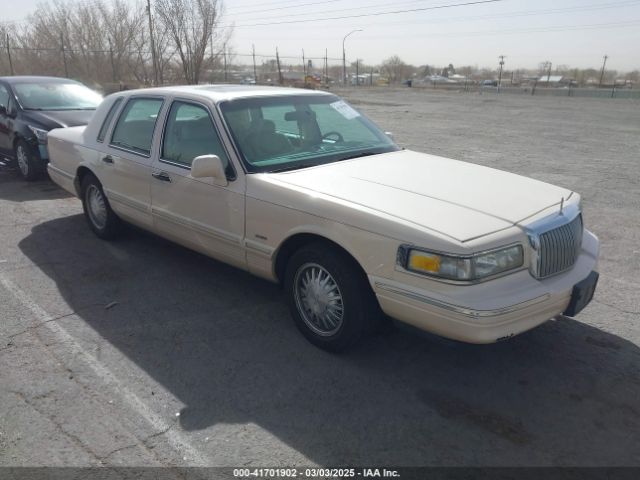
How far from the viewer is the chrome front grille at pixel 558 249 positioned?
319 cm

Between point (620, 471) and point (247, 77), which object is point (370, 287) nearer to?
point (620, 471)

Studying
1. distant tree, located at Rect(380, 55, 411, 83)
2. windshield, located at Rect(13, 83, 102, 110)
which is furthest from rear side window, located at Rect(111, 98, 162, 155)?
distant tree, located at Rect(380, 55, 411, 83)

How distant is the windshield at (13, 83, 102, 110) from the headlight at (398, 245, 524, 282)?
8.28m

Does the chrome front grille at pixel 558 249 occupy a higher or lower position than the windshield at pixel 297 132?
lower

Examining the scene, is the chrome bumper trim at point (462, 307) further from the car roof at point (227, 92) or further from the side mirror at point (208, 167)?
the car roof at point (227, 92)

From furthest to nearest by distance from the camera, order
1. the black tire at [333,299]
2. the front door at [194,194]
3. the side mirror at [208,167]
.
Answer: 1. the front door at [194,194]
2. the side mirror at [208,167]
3. the black tire at [333,299]

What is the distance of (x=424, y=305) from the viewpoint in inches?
119

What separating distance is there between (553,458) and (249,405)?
1640 mm

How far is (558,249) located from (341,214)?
52.8 inches

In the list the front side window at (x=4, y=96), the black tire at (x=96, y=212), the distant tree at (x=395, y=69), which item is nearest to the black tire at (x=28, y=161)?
the front side window at (x=4, y=96)

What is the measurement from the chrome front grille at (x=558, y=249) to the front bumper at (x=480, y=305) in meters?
0.07

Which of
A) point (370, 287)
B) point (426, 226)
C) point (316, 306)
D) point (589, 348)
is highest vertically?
point (426, 226)

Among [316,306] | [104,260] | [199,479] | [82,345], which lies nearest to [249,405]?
[199,479]

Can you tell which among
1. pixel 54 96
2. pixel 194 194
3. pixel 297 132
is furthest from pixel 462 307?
pixel 54 96
